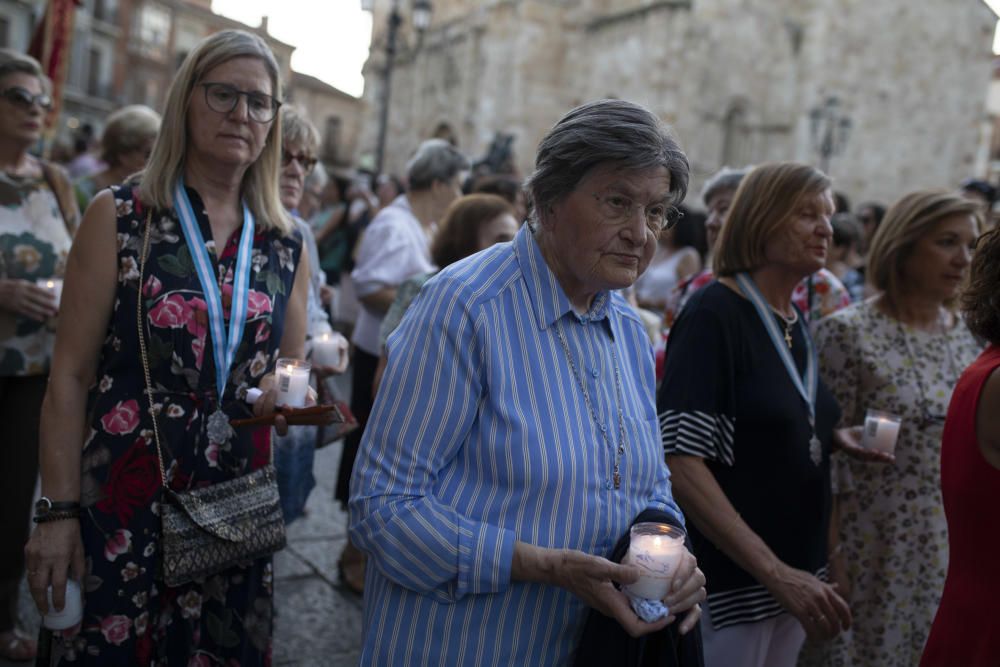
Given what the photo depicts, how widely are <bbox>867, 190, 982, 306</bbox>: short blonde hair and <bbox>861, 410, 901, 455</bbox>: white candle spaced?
736mm

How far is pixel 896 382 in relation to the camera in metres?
3.36

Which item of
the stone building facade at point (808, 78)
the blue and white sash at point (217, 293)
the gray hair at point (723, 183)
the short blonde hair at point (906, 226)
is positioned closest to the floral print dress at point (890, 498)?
the short blonde hair at point (906, 226)

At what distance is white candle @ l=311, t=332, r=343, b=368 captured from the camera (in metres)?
3.37

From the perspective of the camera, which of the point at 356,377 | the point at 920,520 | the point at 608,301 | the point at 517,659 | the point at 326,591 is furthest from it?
the point at 356,377

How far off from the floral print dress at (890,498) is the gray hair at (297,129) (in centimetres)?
239

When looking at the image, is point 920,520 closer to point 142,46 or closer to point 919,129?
point 919,129

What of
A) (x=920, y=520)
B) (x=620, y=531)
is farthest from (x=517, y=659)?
(x=920, y=520)

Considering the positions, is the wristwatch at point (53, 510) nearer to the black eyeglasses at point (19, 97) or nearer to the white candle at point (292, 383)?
the white candle at point (292, 383)

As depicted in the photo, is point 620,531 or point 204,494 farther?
point 204,494

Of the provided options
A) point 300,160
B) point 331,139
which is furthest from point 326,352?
point 331,139

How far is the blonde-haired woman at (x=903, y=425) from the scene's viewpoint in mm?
3342

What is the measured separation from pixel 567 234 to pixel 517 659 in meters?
0.93

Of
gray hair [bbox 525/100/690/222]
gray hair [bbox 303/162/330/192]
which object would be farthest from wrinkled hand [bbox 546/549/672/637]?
gray hair [bbox 303/162/330/192]

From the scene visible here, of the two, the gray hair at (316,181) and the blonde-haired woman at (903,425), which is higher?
the gray hair at (316,181)
